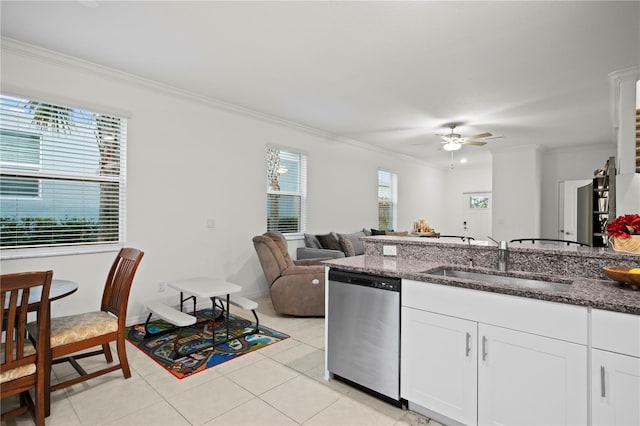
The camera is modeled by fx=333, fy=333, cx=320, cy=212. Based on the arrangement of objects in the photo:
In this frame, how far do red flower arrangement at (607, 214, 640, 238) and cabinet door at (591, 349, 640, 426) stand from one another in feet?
3.05

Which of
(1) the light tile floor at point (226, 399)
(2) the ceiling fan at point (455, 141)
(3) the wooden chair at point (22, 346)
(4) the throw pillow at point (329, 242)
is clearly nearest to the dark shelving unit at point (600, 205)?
(2) the ceiling fan at point (455, 141)

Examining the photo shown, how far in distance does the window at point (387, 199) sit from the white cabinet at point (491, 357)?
561 cm

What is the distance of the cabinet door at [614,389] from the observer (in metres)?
1.37

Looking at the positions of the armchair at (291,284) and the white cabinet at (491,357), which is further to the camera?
the armchair at (291,284)

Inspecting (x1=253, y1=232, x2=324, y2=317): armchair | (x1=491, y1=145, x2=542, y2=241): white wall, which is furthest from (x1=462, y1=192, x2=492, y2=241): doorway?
(x1=253, y1=232, x2=324, y2=317): armchair

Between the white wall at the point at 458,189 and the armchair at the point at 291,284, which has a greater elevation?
the white wall at the point at 458,189

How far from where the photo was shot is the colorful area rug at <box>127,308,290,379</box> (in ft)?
9.11

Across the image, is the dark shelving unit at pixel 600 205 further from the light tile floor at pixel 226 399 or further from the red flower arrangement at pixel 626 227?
the light tile floor at pixel 226 399

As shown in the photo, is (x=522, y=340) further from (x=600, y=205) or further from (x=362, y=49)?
(x=600, y=205)

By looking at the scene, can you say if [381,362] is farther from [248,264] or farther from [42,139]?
[42,139]

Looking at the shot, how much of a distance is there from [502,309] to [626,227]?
1012 millimetres

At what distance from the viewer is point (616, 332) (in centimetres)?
142

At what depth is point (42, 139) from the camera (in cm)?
314

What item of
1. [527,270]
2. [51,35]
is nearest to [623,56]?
[527,270]
